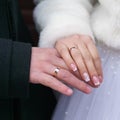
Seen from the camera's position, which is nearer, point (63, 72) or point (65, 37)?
point (63, 72)

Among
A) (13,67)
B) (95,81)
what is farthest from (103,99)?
(13,67)

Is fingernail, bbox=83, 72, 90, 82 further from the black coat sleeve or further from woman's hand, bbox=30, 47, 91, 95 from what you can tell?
the black coat sleeve

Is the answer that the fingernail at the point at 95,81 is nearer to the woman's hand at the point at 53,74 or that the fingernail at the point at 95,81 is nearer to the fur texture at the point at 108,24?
the woman's hand at the point at 53,74

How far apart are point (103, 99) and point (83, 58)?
17cm

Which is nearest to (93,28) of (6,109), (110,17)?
(110,17)

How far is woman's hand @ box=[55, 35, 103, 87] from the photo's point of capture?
2.45 ft

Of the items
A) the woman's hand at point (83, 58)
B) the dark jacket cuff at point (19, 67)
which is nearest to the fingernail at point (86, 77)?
the woman's hand at point (83, 58)

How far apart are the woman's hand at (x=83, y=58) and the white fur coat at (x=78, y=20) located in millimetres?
56

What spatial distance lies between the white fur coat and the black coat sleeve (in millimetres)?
122

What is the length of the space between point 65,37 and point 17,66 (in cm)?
15

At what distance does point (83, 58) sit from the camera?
762 mm

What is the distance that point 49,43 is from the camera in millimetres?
859

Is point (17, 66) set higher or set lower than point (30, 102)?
higher

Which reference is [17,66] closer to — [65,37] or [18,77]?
[18,77]
